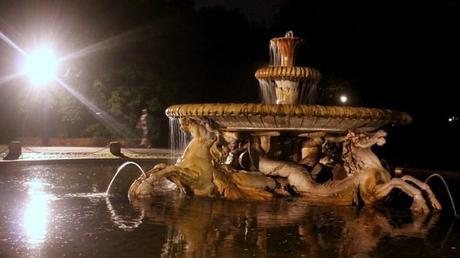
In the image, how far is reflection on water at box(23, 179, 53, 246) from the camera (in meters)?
6.19

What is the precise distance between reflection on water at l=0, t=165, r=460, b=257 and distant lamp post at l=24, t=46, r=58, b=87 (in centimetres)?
2190

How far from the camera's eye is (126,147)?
30.9 m

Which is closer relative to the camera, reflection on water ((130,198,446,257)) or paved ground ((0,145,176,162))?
reflection on water ((130,198,446,257))

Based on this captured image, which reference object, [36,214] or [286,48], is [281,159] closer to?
[286,48]

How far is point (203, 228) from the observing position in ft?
22.7

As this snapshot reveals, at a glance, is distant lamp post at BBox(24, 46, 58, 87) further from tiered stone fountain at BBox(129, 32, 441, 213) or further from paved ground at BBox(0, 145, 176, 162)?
tiered stone fountain at BBox(129, 32, 441, 213)

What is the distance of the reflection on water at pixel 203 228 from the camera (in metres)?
5.77

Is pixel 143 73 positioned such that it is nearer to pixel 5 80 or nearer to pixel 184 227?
pixel 5 80

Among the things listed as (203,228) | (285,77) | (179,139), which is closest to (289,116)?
(285,77)

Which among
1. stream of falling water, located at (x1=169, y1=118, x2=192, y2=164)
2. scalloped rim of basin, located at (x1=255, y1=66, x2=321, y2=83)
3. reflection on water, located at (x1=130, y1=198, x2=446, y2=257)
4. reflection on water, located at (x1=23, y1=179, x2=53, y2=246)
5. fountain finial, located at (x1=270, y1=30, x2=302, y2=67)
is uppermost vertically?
fountain finial, located at (x1=270, y1=30, x2=302, y2=67)

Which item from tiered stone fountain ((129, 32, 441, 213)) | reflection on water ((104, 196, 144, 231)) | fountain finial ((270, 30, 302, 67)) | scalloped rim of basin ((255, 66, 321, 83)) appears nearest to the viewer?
reflection on water ((104, 196, 144, 231))

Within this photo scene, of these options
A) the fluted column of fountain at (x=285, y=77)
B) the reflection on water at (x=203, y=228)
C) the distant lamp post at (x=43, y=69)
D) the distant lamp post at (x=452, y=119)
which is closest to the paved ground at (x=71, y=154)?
the distant lamp post at (x=43, y=69)

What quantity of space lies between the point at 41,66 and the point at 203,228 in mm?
26293

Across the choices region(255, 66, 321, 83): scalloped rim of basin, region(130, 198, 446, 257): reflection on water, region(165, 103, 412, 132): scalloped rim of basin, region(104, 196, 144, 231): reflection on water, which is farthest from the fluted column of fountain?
region(104, 196, 144, 231): reflection on water
